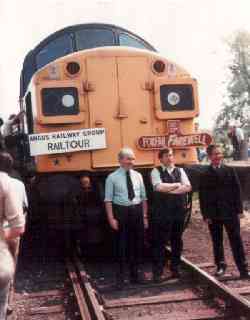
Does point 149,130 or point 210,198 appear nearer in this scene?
point 210,198

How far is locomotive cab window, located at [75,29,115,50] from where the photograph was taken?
388 inches

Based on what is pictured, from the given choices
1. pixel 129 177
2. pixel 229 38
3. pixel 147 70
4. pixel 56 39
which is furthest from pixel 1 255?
pixel 229 38

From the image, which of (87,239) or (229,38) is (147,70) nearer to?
(87,239)

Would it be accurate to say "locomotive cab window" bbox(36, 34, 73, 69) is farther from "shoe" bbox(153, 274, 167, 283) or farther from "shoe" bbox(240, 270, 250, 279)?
"shoe" bbox(240, 270, 250, 279)

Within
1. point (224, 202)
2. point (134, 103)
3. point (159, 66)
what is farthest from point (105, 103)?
point (224, 202)

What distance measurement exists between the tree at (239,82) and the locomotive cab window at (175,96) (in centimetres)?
4797

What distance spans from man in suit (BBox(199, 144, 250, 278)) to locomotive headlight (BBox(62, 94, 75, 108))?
2288 mm

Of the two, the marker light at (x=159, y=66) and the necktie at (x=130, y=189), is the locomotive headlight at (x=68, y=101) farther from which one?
the necktie at (x=130, y=189)

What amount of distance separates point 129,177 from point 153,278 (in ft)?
4.67

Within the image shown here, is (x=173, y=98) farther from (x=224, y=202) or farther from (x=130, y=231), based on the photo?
(x=130, y=231)

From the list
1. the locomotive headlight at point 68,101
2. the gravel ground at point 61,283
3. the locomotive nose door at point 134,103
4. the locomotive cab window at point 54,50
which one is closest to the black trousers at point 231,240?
the gravel ground at point 61,283

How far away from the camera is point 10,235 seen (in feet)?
12.3

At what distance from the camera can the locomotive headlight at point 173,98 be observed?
8555mm

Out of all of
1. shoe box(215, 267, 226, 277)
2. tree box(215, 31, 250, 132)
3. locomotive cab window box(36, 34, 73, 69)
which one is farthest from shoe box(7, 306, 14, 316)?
tree box(215, 31, 250, 132)
